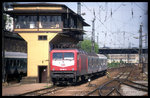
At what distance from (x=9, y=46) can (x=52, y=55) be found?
1666cm

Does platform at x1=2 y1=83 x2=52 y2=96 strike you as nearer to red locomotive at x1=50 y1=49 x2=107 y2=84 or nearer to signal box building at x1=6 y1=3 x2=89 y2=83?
red locomotive at x1=50 y1=49 x2=107 y2=84

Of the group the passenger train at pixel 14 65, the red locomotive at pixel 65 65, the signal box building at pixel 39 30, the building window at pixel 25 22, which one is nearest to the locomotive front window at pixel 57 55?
the red locomotive at pixel 65 65

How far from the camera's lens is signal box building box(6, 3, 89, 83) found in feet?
94.1

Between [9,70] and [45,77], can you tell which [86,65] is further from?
[9,70]

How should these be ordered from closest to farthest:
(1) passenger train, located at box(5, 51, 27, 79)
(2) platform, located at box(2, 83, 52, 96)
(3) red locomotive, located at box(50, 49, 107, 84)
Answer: (2) platform, located at box(2, 83, 52, 96) < (3) red locomotive, located at box(50, 49, 107, 84) < (1) passenger train, located at box(5, 51, 27, 79)

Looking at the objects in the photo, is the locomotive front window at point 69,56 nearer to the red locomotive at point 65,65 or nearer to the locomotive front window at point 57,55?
the red locomotive at point 65,65

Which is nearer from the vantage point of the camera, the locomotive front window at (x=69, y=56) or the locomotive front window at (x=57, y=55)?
the locomotive front window at (x=69, y=56)

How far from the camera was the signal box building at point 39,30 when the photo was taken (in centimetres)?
2869

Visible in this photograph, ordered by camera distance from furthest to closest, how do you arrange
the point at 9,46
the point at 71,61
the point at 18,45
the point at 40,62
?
the point at 18,45 → the point at 9,46 → the point at 40,62 → the point at 71,61

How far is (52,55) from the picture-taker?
24.6 m

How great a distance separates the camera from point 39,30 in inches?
1149

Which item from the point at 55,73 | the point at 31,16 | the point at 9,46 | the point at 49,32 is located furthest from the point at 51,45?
the point at 9,46

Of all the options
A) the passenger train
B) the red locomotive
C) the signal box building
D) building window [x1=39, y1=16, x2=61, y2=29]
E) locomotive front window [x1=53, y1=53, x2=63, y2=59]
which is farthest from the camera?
the passenger train

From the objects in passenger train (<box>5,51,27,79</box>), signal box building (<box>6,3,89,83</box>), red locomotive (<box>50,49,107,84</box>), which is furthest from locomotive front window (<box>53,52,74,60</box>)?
passenger train (<box>5,51,27,79</box>)
